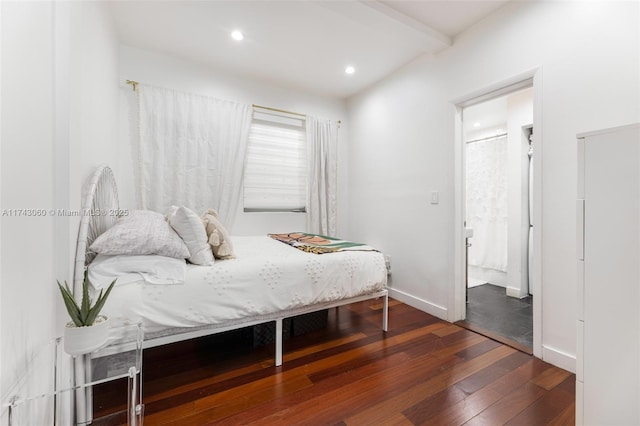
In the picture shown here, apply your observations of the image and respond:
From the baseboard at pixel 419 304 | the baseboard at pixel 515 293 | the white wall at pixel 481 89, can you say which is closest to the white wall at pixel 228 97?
the white wall at pixel 481 89

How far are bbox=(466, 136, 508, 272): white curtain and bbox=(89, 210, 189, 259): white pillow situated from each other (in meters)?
3.91

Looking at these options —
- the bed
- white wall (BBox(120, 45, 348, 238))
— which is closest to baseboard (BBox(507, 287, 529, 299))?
the bed

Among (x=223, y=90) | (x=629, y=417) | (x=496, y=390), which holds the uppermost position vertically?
(x=223, y=90)

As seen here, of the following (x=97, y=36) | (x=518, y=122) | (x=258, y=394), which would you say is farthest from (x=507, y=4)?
(x=258, y=394)

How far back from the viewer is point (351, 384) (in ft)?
5.28

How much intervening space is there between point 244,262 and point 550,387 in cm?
197

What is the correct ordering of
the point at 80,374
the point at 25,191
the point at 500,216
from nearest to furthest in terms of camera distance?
the point at 25,191 → the point at 80,374 → the point at 500,216

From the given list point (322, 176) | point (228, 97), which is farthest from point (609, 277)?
point (228, 97)

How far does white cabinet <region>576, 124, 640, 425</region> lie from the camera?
0.97 metres

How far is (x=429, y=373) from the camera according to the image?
1.72 meters

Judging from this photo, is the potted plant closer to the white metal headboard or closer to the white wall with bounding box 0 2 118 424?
the white wall with bounding box 0 2 118 424

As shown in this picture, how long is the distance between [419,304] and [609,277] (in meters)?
1.93

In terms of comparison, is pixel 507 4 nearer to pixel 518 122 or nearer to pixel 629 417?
pixel 518 122

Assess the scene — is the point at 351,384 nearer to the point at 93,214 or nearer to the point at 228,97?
the point at 93,214
